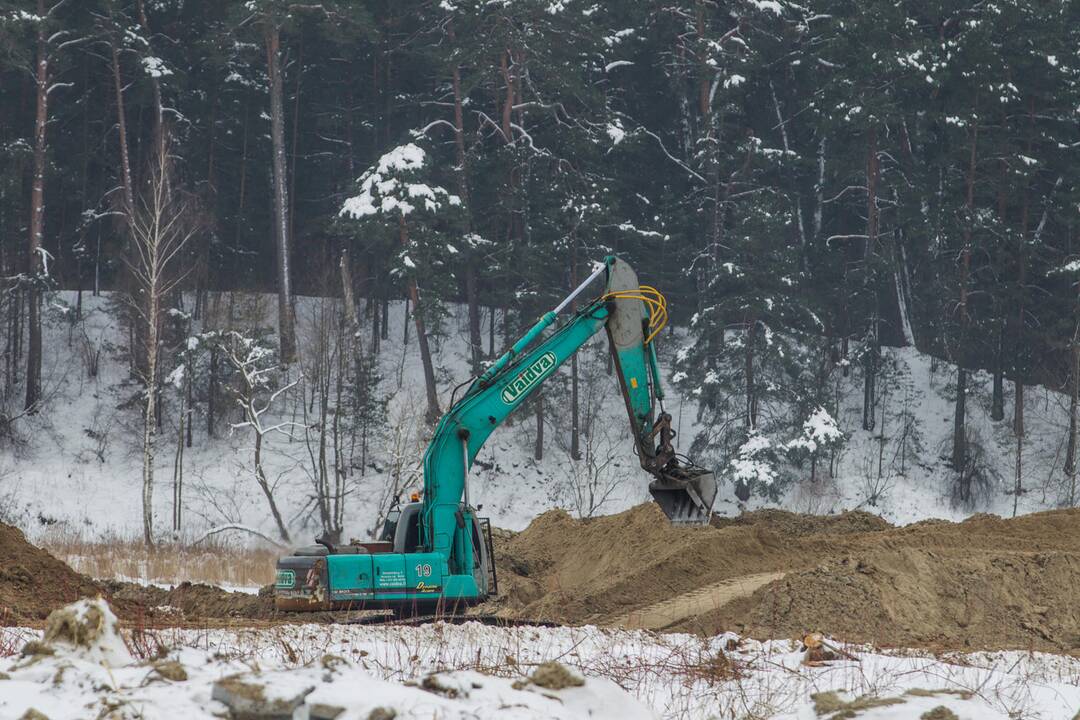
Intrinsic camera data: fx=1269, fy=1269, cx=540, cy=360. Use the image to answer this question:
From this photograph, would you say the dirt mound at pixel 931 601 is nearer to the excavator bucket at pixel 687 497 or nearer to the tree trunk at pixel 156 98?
the excavator bucket at pixel 687 497

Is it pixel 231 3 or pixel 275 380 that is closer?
pixel 275 380

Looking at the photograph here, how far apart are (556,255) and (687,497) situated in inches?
941

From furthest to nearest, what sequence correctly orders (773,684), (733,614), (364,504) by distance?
1. (364,504)
2. (733,614)
3. (773,684)

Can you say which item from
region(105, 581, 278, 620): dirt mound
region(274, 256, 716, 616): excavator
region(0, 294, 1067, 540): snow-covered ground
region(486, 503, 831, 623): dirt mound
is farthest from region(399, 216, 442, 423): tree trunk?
region(274, 256, 716, 616): excavator

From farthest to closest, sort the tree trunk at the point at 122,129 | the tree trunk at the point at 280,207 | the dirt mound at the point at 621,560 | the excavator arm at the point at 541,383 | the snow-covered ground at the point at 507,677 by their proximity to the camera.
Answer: the tree trunk at the point at 280,207, the tree trunk at the point at 122,129, the dirt mound at the point at 621,560, the excavator arm at the point at 541,383, the snow-covered ground at the point at 507,677

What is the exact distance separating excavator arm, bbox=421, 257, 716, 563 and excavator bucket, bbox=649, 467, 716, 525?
0.4 inches

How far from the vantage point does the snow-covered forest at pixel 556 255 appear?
1356 inches

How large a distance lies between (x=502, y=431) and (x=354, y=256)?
25.7ft

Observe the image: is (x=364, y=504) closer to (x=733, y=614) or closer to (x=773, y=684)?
(x=733, y=614)

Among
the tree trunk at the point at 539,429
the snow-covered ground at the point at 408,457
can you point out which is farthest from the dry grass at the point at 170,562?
the tree trunk at the point at 539,429

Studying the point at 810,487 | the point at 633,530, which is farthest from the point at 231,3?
the point at 633,530

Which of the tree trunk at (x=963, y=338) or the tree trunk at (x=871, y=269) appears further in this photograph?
the tree trunk at (x=871, y=269)

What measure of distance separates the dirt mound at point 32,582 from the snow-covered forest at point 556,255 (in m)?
16.6

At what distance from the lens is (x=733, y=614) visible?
12867 mm
